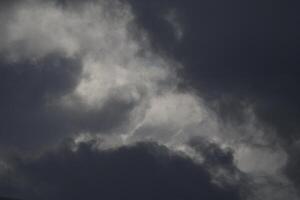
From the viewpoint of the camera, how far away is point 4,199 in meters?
189

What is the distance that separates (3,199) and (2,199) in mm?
857

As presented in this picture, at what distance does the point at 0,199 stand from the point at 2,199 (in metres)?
2.00

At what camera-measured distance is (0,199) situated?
614 feet

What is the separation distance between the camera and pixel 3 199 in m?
189

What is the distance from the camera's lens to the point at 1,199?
617 feet

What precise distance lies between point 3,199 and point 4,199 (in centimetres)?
105

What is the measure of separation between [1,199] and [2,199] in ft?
3.14

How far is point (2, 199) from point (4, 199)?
6.04 ft

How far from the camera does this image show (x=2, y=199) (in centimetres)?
18875
